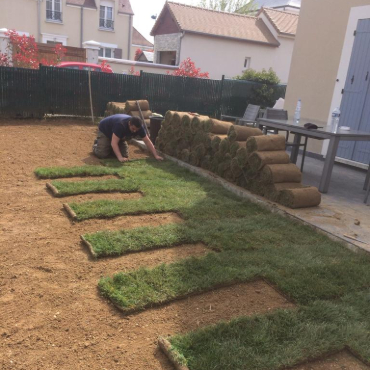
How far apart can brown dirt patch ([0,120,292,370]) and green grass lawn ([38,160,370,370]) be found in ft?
0.44

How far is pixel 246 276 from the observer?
325cm

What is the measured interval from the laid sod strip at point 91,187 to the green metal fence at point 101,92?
6548mm

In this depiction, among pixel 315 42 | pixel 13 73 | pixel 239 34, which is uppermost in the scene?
pixel 239 34

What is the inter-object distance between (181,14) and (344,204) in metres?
22.6

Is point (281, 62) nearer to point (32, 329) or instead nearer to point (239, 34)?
point (239, 34)

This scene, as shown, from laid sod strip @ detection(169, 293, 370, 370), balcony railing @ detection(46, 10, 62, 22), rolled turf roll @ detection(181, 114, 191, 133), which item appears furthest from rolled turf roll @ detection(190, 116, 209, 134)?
balcony railing @ detection(46, 10, 62, 22)

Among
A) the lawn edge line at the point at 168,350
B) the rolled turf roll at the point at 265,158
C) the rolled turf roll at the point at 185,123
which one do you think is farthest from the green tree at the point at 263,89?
the lawn edge line at the point at 168,350

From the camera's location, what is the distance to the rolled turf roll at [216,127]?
21.8 ft

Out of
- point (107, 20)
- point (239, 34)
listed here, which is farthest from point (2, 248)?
point (107, 20)

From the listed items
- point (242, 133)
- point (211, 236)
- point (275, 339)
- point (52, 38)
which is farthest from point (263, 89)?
point (52, 38)

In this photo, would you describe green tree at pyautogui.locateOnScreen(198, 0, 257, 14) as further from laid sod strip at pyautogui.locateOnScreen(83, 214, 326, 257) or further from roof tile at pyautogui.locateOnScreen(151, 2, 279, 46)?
laid sod strip at pyautogui.locateOnScreen(83, 214, 326, 257)

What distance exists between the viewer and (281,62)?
84.9 feet

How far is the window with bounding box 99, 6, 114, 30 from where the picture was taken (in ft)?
96.8

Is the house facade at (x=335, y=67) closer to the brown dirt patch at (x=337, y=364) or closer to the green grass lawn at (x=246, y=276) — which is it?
the green grass lawn at (x=246, y=276)
